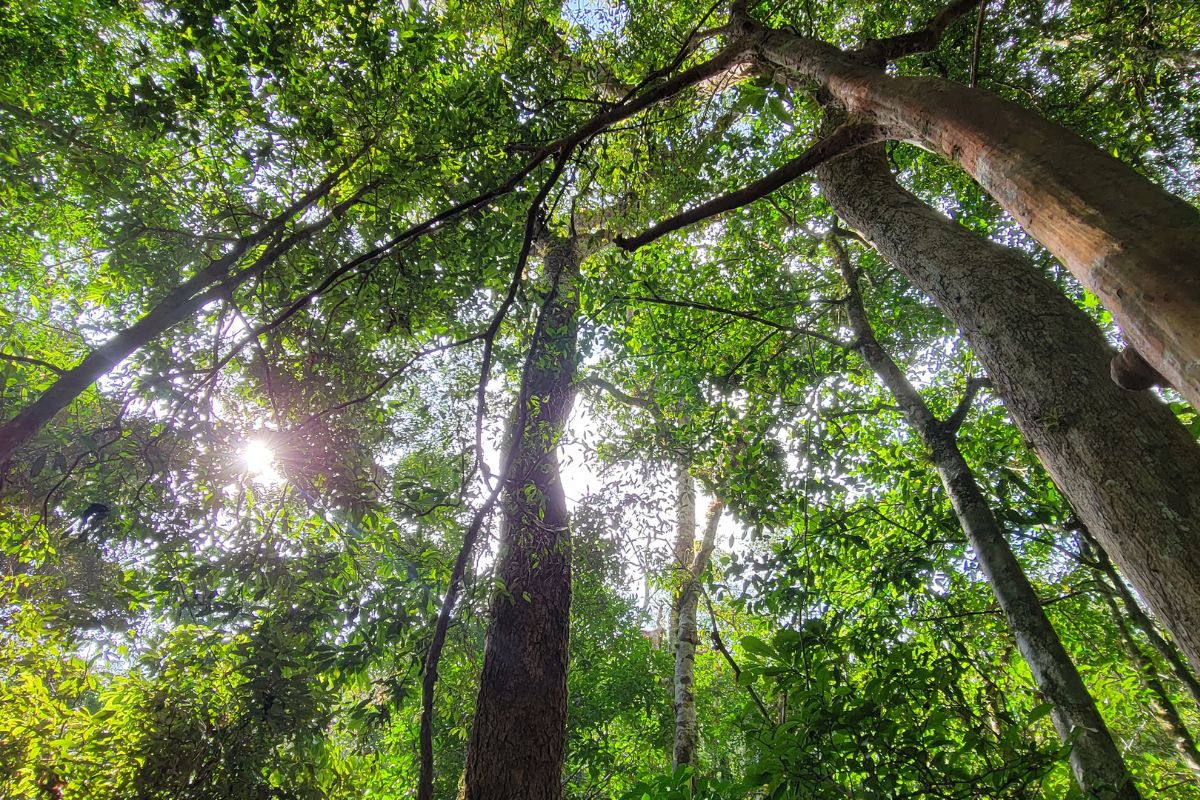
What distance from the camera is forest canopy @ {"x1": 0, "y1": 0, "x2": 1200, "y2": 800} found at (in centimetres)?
174

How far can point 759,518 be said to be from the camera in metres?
4.27

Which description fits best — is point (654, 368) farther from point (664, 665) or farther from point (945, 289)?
point (664, 665)

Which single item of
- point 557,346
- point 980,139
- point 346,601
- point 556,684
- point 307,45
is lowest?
point 556,684

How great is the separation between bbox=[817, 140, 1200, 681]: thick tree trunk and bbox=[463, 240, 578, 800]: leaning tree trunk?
2038 mm

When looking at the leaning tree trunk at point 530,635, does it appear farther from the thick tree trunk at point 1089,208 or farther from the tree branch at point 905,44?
the tree branch at point 905,44

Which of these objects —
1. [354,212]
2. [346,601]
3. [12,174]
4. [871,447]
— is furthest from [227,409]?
[871,447]

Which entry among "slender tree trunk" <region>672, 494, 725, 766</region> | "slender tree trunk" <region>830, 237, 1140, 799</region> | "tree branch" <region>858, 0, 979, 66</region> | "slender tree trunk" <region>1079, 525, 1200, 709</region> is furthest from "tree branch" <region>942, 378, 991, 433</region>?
"slender tree trunk" <region>672, 494, 725, 766</region>

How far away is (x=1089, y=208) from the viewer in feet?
3.82

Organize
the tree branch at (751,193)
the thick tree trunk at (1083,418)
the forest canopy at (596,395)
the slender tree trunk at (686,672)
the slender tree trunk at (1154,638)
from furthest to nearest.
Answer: the slender tree trunk at (686,672), the slender tree trunk at (1154,638), the tree branch at (751,193), the forest canopy at (596,395), the thick tree trunk at (1083,418)

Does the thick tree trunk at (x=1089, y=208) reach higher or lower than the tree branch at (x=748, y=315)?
lower

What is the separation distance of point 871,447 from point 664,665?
15.9ft

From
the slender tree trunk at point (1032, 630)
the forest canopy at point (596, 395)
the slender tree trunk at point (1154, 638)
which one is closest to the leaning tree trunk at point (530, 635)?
the forest canopy at point (596, 395)

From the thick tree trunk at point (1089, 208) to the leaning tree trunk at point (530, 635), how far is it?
1.93 meters

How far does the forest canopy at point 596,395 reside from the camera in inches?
A: 68.3
